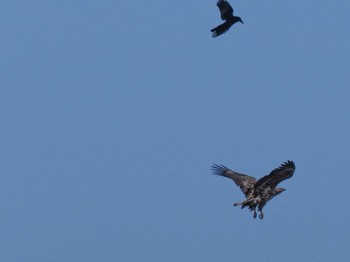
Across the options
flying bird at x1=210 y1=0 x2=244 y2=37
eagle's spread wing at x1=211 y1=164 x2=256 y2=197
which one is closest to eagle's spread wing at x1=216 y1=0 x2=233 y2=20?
flying bird at x1=210 y1=0 x2=244 y2=37

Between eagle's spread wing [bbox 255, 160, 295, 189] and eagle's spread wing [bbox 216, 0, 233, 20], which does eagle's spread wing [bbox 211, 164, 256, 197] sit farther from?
eagle's spread wing [bbox 216, 0, 233, 20]

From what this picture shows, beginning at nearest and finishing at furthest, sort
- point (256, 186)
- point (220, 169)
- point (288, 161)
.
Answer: point (288, 161) → point (256, 186) → point (220, 169)

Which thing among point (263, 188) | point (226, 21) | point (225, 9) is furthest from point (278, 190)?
point (225, 9)

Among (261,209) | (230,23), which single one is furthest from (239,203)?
(230,23)

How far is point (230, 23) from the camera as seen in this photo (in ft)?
93.4

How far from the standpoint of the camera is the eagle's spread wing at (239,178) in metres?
27.5

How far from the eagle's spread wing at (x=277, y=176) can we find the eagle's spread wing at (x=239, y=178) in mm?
627

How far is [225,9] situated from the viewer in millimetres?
28109

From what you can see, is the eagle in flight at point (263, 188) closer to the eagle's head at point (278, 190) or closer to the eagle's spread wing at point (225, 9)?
the eagle's head at point (278, 190)

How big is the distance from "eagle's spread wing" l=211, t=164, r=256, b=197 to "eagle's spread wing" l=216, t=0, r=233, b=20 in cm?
617

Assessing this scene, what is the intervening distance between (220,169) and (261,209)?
153 inches

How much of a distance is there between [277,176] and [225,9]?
6.90m

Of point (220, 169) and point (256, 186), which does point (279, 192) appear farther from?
point (220, 169)

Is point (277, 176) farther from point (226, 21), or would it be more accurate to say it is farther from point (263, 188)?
point (226, 21)
